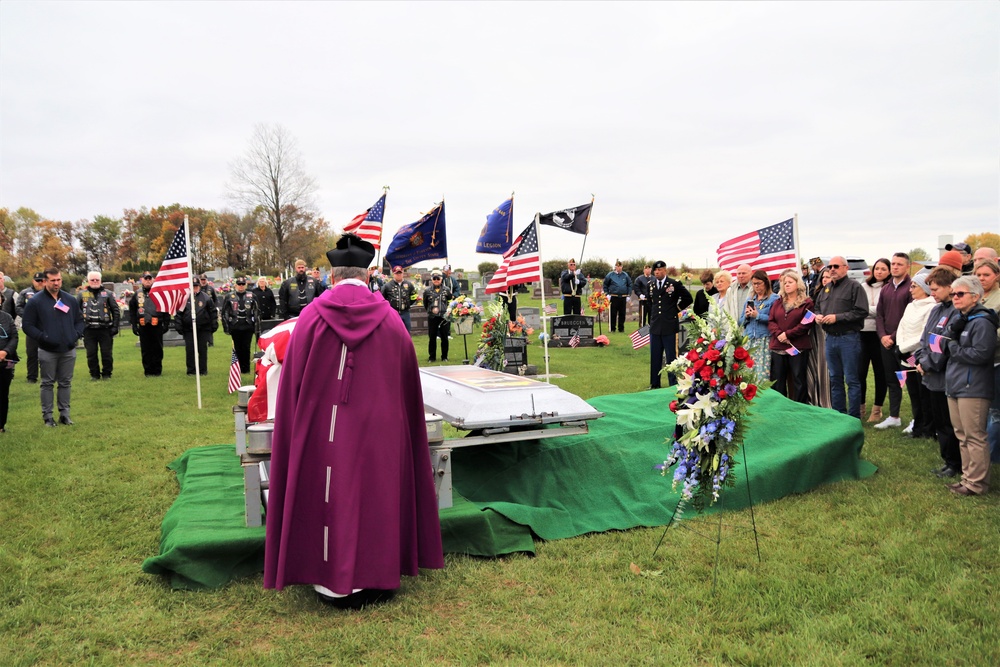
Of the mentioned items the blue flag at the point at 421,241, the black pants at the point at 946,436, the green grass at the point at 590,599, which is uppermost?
the blue flag at the point at 421,241

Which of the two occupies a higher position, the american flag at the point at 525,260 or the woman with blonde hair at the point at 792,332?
the american flag at the point at 525,260

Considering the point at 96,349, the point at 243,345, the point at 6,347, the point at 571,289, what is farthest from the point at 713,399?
the point at 571,289

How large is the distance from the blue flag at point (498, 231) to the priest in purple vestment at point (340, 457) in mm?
10049

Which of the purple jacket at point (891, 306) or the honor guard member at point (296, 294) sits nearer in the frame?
the purple jacket at point (891, 306)

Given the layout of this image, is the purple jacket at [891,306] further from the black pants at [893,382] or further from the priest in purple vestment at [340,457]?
the priest in purple vestment at [340,457]

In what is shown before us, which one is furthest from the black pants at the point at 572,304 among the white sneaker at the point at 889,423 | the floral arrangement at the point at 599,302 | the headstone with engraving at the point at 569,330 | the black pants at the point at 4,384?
the black pants at the point at 4,384

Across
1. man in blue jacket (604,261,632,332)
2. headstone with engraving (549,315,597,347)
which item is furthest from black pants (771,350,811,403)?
man in blue jacket (604,261,632,332)

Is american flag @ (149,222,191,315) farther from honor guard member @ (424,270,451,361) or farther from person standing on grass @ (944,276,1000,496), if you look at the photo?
person standing on grass @ (944,276,1000,496)

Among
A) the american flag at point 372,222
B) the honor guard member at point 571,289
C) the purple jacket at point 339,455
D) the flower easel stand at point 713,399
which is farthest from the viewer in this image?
the honor guard member at point 571,289

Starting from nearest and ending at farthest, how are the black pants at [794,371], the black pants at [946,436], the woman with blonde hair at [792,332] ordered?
the black pants at [946,436], the woman with blonde hair at [792,332], the black pants at [794,371]

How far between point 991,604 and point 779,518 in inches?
65.5

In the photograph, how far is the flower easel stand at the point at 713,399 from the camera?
179 inches

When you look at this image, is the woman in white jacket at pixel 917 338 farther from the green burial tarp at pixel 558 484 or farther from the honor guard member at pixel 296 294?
the honor guard member at pixel 296 294

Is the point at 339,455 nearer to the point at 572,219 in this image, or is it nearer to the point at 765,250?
the point at 765,250
